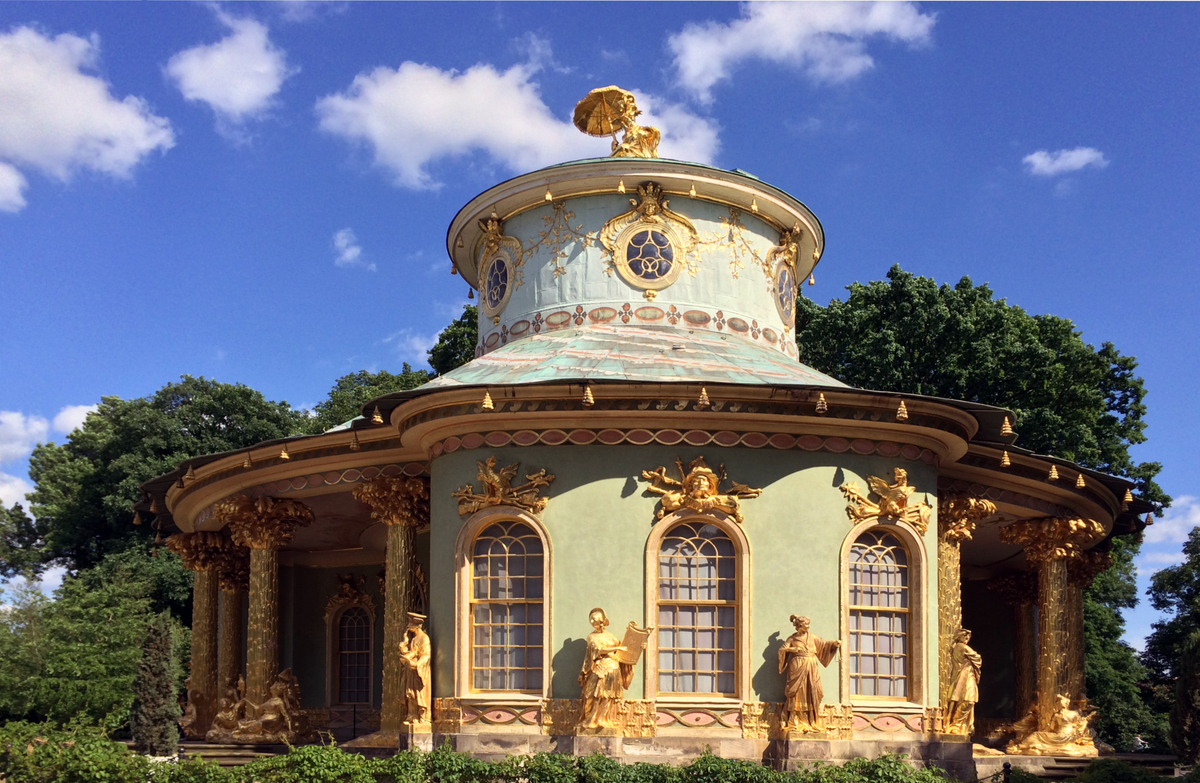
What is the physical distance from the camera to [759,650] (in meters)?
17.1

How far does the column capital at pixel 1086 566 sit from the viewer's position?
23578 mm

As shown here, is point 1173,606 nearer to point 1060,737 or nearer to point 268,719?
point 1060,737

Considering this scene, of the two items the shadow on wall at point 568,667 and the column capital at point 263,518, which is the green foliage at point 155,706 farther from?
the shadow on wall at point 568,667

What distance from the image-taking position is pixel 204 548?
2427cm

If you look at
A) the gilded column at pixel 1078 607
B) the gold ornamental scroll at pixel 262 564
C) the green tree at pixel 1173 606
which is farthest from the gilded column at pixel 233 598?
the green tree at pixel 1173 606

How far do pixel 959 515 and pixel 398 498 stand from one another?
8.82 meters

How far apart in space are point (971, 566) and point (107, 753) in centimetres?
1769

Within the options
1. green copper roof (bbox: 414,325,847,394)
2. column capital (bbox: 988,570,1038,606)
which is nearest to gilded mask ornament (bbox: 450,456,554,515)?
green copper roof (bbox: 414,325,847,394)

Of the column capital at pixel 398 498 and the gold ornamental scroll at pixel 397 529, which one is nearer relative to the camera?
the gold ornamental scroll at pixel 397 529

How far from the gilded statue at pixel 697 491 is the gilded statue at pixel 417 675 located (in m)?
3.87

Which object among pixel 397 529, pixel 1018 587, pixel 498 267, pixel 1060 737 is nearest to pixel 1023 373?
pixel 1018 587

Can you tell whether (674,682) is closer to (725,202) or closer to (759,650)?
(759,650)

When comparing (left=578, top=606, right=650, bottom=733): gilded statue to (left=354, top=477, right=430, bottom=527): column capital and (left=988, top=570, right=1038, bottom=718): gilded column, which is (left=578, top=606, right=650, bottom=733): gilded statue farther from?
(left=988, top=570, right=1038, bottom=718): gilded column

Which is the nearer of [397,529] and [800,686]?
[800,686]
